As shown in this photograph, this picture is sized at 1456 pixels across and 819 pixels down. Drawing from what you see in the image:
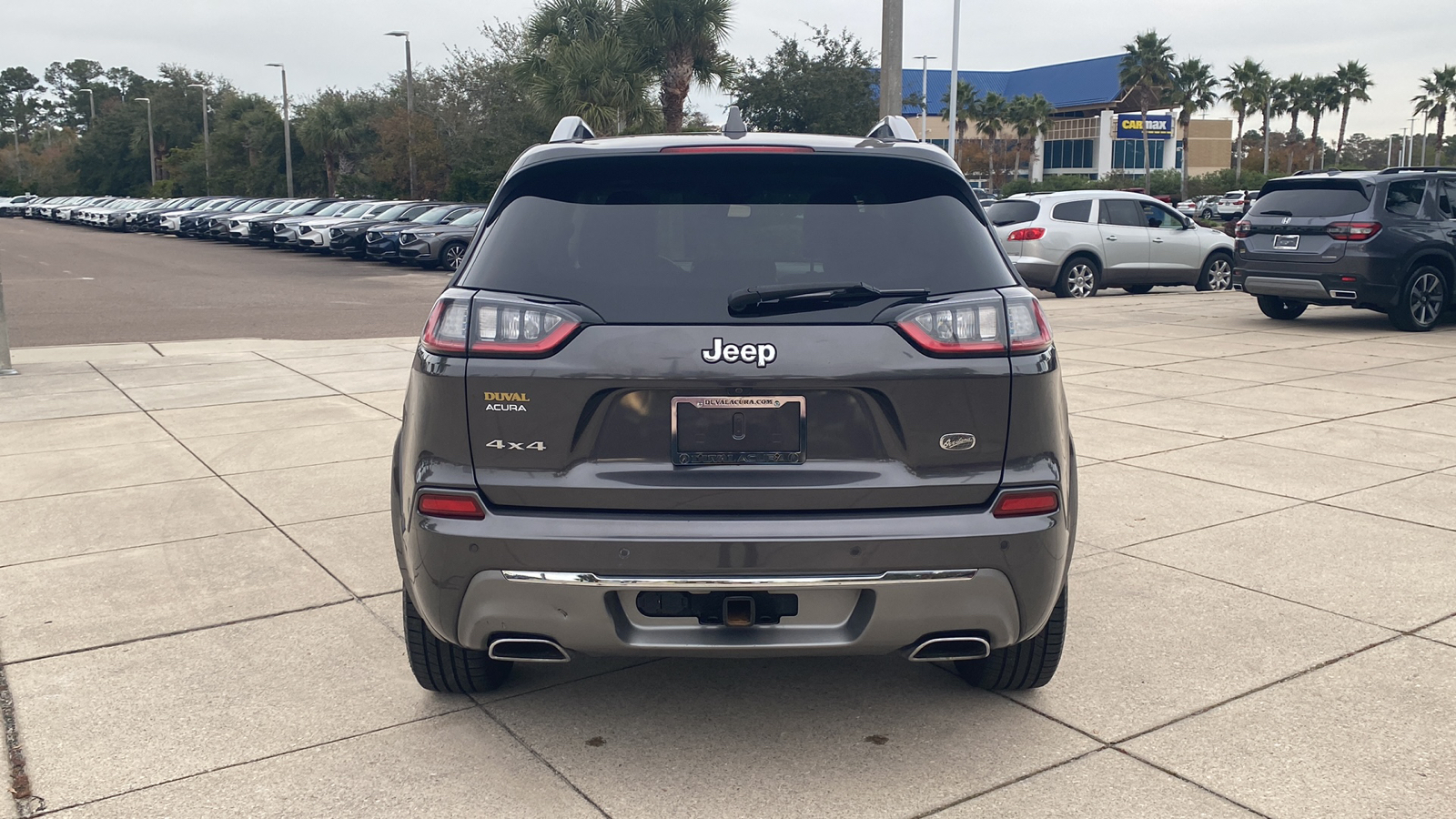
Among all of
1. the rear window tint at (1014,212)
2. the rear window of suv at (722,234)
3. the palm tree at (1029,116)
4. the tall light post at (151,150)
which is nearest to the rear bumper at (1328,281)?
the rear window tint at (1014,212)

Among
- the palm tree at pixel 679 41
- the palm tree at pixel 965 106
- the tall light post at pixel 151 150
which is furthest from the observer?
the tall light post at pixel 151 150

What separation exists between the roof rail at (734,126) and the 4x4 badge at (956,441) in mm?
1075

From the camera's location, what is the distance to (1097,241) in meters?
18.3

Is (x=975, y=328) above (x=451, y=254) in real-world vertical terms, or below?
above

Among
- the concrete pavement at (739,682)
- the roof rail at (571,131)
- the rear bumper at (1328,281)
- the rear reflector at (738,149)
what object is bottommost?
the concrete pavement at (739,682)

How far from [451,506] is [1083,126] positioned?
91.8 metres

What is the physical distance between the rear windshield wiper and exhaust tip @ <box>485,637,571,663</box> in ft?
3.17

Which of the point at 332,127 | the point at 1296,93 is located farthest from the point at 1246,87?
the point at 332,127

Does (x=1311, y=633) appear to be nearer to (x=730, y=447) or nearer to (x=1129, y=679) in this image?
(x=1129, y=679)

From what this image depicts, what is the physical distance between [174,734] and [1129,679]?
9.32 feet

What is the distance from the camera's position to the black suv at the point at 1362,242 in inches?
506

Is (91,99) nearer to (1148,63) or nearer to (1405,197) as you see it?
(1148,63)

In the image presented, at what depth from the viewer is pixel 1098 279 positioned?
729 inches

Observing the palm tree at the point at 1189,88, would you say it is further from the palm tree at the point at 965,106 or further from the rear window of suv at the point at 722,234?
the rear window of suv at the point at 722,234
